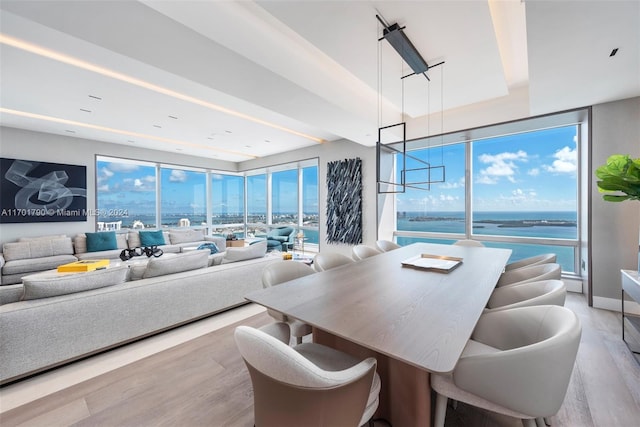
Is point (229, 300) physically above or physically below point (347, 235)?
below

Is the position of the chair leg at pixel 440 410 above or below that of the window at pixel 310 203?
below

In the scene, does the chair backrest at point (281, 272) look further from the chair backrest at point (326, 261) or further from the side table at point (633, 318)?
the side table at point (633, 318)

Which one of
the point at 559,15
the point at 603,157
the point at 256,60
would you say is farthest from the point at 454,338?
the point at 603,157

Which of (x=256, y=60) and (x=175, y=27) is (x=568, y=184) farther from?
(x=175, y=27)

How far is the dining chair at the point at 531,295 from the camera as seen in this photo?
144 centimetres

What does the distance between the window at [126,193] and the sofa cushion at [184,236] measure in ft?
2.74

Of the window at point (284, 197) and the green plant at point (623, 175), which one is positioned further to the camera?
the window at point (284, 197)

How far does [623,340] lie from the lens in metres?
2.43

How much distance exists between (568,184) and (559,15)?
338 centimetres

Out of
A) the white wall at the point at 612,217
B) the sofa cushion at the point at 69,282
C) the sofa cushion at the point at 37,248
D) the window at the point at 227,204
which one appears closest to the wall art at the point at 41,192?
the sofa cushion at the point at 37,248

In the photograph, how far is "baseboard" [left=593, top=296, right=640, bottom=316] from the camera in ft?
10.2

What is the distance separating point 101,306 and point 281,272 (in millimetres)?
1614

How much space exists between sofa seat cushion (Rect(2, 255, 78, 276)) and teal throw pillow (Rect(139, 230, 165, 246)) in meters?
1.37

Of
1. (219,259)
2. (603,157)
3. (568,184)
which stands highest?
(603,157)
